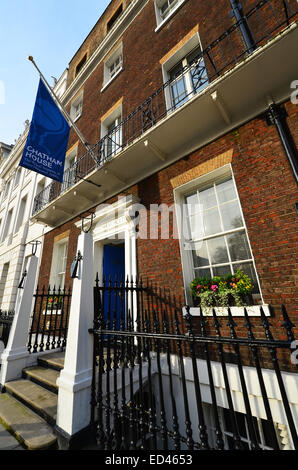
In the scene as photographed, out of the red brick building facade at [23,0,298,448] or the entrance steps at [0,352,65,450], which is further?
the red brick building facade at [23,0,298,448]

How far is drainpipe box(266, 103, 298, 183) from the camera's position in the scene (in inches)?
132

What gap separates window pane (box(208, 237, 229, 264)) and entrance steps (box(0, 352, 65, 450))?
12.1 ft

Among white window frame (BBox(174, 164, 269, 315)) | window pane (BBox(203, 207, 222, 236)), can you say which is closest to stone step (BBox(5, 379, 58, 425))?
white window frame (BBox(174, 164, 269, 315))

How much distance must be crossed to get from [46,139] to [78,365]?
5.91 meters

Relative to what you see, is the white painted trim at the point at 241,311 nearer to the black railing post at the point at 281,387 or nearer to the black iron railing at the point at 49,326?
the black railing post at the point at 281,387

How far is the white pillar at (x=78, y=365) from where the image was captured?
242 cm

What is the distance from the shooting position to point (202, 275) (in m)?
4.30

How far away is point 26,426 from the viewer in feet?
8.70

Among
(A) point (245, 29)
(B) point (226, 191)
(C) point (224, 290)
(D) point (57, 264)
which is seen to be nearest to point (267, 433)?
(C) point (224, 290)

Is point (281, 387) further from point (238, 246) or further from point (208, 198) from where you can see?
point (208, 198)

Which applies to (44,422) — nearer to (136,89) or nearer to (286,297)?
(286,297)

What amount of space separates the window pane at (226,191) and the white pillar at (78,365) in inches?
125

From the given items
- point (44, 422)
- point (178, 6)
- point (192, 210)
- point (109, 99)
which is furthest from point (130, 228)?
point (178, 6)

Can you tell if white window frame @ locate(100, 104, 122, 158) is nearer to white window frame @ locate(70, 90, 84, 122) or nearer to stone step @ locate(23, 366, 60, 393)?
white window frame @ locate(70, 90, 84, 122)
